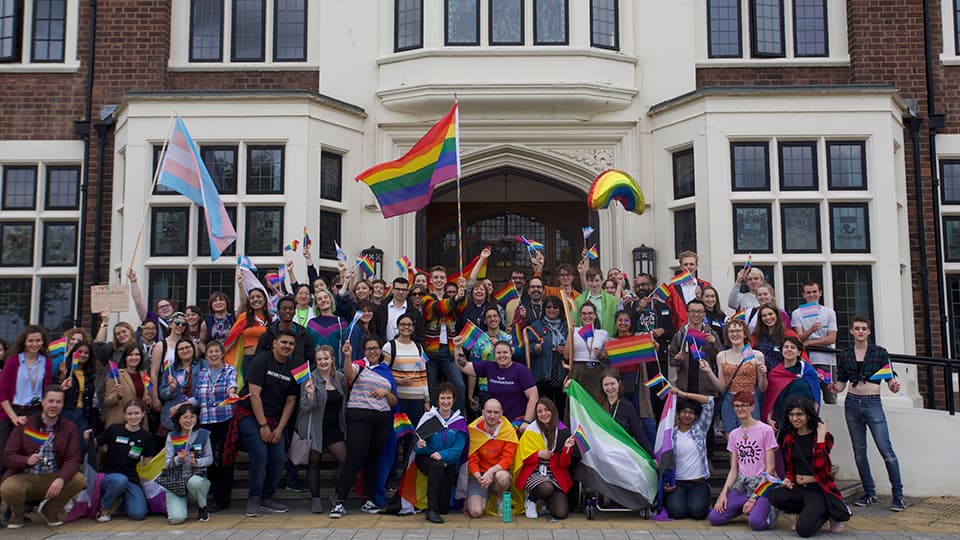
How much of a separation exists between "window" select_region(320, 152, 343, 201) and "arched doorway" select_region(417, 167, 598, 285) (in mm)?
3049

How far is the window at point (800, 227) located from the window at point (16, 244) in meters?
11.2

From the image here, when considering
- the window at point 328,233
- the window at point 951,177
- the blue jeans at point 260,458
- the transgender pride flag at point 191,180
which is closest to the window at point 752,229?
the window at point 951,177

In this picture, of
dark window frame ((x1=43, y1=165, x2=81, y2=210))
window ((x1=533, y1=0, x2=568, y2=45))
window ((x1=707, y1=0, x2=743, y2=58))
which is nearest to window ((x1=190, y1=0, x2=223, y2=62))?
dark window frame ((x1=43, y1=165, x2=81, y2=210))

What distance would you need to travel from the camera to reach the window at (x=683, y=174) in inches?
499

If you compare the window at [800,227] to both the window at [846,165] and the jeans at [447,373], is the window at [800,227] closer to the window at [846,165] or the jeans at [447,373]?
the window at [846,165]

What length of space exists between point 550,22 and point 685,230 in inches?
144

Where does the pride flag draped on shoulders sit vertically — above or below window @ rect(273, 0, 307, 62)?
below

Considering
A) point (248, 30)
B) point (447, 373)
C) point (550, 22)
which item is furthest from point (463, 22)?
point (447, 373)

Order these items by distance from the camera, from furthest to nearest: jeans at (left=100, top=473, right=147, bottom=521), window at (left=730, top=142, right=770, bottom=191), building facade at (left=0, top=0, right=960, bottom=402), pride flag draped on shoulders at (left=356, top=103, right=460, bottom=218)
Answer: window at (left=730, top=142, right=770, bottom=191), building facade at (left=0, top=0, right=960, bottom=402), pride flag draped on shoulders at (left=356, top=103, right=460, bottom=218), jeans at (left=100, top=473, right=147, bottom=521)

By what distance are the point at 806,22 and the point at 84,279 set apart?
38.3ft

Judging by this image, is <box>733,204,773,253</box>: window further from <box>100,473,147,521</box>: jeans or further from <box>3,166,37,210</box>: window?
<box>3,166,37,210</box>: window

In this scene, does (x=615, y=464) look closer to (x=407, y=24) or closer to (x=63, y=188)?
(x=407, y=24)

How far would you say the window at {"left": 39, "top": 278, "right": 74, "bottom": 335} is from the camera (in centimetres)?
1362

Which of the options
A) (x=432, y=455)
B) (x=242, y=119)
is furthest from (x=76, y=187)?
(x=432, y=455)
